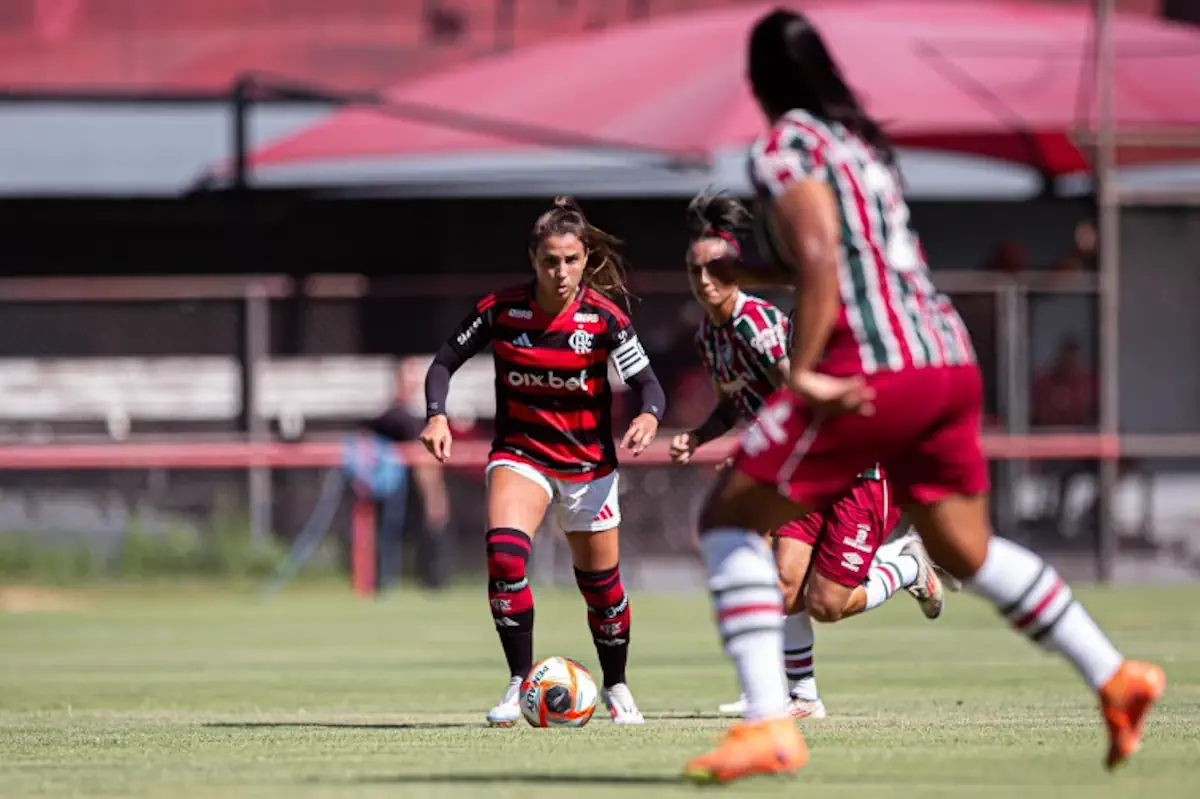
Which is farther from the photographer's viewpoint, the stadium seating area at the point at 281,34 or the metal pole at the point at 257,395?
the stadium seating area at the point at 281,34

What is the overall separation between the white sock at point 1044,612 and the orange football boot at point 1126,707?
102mm

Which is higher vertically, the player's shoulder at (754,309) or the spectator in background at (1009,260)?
the player's shoulder at (754,309)

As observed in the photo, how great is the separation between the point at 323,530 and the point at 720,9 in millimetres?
14976

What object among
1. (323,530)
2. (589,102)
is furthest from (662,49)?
(323,530)

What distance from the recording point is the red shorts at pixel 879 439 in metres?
6.77

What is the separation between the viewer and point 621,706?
32.4ft

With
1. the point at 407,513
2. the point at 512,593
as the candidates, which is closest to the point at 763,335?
the point at 512,593

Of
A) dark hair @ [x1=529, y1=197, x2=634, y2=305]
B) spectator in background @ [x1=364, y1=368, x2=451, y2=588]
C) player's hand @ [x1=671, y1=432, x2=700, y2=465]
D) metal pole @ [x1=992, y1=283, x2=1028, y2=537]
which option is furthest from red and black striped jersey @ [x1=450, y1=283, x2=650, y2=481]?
metal pole @ [x1=992, y1=283, x2=1028, y2=537]

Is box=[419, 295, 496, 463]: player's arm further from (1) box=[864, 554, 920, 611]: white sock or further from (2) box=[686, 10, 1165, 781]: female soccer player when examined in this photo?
(2) box=[686, 10, 1165, 781]: female soccer player

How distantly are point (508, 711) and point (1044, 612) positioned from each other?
10.5 feet

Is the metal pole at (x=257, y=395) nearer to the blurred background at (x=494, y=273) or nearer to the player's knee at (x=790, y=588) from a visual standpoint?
the blurred background at (x=494, y=273)

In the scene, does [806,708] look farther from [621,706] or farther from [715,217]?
[715,217]

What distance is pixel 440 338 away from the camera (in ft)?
73.5

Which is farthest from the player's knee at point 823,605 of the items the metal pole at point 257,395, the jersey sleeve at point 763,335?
the metal pole at point 257,395
